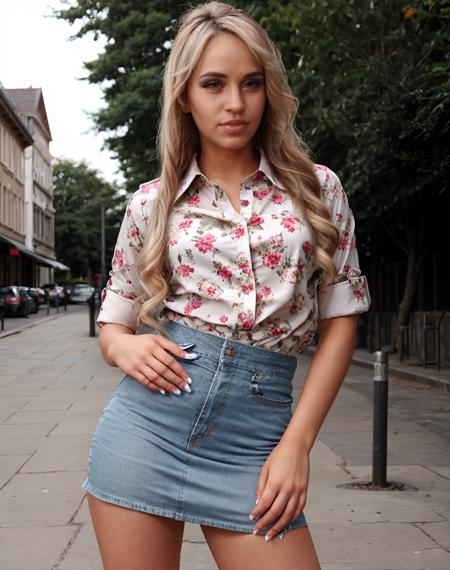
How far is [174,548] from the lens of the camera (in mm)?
2156

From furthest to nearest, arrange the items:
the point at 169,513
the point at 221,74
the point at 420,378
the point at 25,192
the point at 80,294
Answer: the point at 25,192
the point at 80,294
the point at 420,378
the point at 221,74
the point at 169,513

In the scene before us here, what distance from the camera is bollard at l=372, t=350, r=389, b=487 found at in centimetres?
675

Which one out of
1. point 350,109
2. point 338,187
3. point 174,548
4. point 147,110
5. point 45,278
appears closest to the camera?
point 174,548

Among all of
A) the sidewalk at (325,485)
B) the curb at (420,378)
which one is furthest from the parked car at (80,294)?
the sidewalk at (325,485)

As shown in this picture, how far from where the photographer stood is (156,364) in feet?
7.01

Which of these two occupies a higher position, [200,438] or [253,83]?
[253,83]

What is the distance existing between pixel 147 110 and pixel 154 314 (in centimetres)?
2300

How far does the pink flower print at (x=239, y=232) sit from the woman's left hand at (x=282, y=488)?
463 millimetres

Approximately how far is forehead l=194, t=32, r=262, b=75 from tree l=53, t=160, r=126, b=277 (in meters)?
81.1

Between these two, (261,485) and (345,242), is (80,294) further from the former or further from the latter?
(261,485)

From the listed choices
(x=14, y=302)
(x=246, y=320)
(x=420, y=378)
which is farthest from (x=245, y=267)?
(x=14, y=302)

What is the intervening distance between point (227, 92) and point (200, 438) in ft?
2.48

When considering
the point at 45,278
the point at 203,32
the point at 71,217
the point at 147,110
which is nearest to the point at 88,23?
the point at 147,110

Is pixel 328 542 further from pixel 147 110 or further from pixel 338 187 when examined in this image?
pixel 147 110
